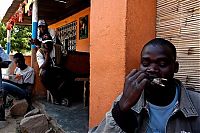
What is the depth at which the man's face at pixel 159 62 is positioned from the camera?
166 centimetres

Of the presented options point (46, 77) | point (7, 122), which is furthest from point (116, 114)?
point (7, 122)

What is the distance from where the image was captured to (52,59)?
5941 millimetres

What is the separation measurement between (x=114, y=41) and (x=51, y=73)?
3.39 m

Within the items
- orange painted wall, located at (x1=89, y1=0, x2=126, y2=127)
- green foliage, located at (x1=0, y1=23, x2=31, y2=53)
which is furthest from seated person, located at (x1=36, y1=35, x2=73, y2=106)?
green foliage, located at (x1=0, y1=23, x2=31, y2=53)

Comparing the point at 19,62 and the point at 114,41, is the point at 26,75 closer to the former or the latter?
the point at 19,62

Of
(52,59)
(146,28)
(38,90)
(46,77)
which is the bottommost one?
(38,90)

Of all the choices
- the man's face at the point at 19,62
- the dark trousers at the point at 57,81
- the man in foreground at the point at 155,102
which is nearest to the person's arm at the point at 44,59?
the dark trousers at the point at 57,81

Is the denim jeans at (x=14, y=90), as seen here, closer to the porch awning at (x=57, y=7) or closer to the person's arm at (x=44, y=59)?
the person's arm at (x=44, y=59)

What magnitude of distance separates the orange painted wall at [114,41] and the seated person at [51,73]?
2.86 m

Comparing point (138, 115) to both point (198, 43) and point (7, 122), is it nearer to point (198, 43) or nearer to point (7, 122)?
point (198, 43)

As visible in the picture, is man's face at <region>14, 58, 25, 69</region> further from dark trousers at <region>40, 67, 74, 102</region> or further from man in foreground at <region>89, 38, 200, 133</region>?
man in foreground at <region>89, 38, 200, 133</region>

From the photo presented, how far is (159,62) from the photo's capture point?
1.68m

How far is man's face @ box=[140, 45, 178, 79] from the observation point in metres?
1.66

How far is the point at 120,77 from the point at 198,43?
0.76 metres
